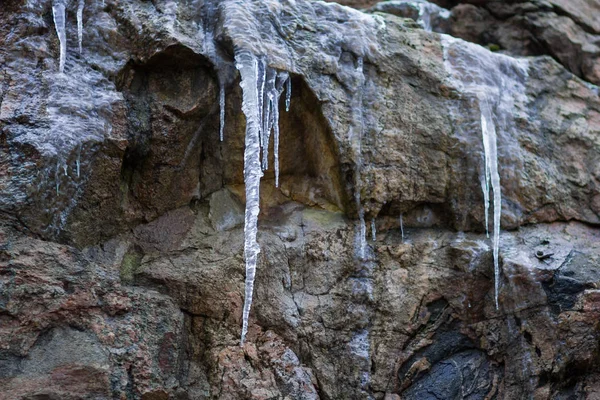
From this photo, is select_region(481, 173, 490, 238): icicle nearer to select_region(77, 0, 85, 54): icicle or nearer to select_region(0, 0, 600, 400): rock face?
select_region(0, 0, 600, 400): rock face

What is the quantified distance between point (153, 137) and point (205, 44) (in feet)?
2.13

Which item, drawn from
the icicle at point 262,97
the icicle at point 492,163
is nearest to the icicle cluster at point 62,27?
the icicle at point 262,97

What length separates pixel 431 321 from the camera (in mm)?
4266

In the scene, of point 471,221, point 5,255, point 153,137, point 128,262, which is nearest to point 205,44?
point 153,137

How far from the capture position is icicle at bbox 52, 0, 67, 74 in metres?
3.71

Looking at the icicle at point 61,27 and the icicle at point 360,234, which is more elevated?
the icicle at point 61,27

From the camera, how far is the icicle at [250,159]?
148 inches

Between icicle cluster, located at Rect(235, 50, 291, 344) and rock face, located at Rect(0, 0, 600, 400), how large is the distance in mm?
131

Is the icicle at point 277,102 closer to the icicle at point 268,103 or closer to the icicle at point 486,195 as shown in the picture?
the icicle at point 268,103

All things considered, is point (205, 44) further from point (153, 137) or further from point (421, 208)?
point (421, 208)

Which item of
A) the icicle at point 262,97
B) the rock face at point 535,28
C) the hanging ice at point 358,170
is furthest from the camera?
the rock face at point 535,28

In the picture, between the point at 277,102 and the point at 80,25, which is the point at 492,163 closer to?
the point at 277,102

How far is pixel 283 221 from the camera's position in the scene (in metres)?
4.30

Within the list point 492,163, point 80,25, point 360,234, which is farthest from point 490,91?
point 80,25
